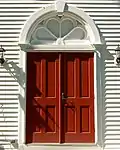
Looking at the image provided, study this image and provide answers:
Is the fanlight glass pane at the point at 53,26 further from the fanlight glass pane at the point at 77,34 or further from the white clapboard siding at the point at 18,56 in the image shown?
the white clapboard siding at the point at 18,56

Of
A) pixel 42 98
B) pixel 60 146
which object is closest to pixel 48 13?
pixel 42 98

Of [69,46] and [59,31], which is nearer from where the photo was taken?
[69,46]

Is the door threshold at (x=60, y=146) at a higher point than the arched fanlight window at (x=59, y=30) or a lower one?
lower

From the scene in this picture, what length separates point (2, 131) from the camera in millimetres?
9523

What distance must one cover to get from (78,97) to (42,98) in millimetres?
859

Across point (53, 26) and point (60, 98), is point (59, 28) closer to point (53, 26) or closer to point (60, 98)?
point (53, 26)

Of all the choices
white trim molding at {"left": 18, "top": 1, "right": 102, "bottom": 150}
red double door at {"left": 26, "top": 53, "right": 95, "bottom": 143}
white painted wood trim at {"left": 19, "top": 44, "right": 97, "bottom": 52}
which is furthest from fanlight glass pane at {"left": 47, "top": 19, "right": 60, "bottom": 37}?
red double door at {"left": 26, "top": 53, "right": 95, "bottom": 143}

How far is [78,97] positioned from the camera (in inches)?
381

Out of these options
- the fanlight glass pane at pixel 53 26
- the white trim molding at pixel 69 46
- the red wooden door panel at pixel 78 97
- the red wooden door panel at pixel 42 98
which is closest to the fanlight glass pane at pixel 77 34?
the white trim molding at pixel 69 46

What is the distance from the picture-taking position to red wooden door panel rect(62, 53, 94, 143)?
961cm

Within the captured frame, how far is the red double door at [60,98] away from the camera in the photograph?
959 centimetres

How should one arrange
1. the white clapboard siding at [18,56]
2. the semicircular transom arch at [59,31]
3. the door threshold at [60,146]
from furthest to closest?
the semicircular transom arch at [59,31], the white clapboard siding at [18,56], the door threshold at [60,146]

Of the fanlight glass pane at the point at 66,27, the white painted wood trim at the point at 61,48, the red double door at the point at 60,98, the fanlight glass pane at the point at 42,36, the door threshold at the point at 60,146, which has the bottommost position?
the door threshold at the point at 60,146

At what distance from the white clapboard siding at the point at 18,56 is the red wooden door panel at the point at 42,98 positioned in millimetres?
330
